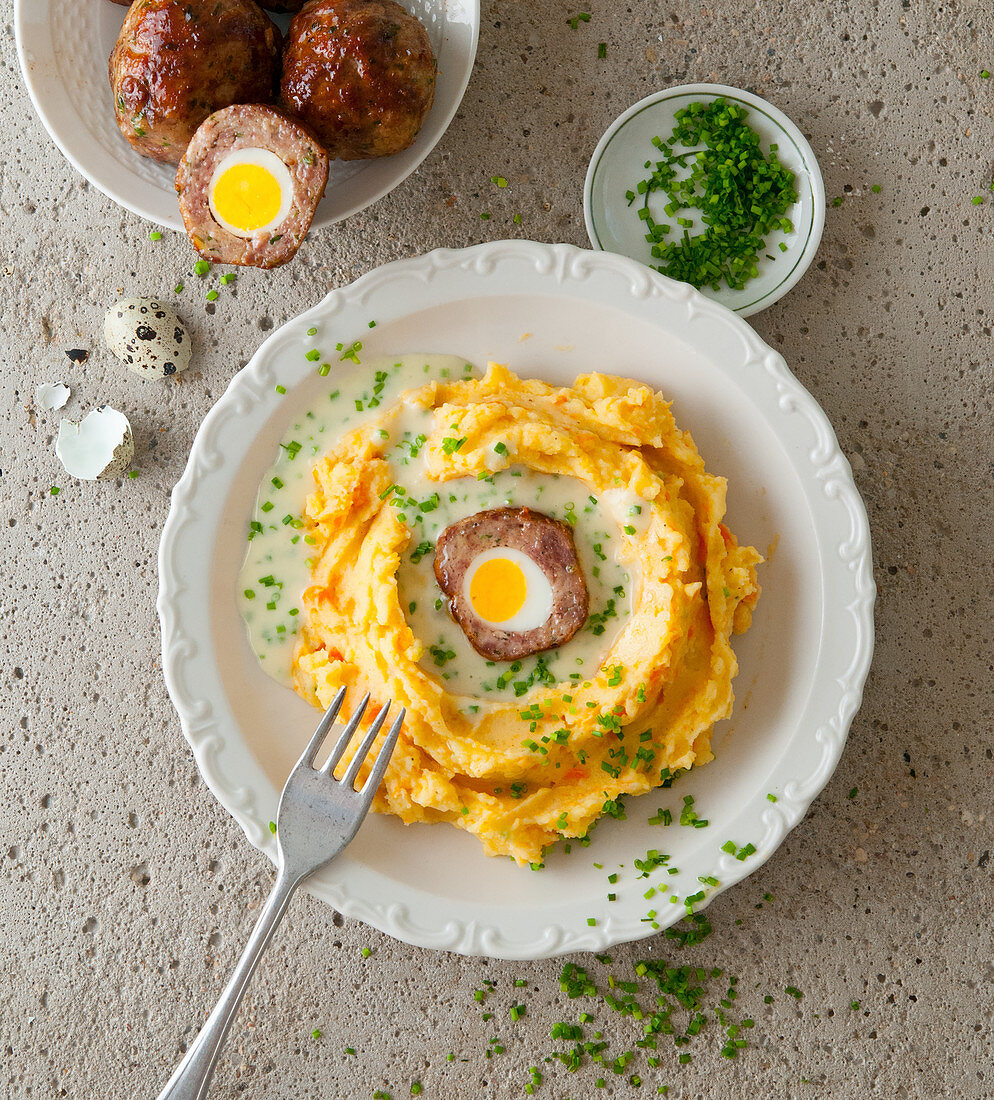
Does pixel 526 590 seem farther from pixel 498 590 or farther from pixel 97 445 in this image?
pixel 97 445

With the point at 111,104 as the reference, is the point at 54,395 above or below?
below

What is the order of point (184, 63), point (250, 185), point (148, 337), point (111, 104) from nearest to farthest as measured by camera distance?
point (184, 63) → point (250, 185) → point (111, 104) → point (148, 337)

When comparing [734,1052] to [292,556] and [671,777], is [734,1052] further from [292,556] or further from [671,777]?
[292,556]

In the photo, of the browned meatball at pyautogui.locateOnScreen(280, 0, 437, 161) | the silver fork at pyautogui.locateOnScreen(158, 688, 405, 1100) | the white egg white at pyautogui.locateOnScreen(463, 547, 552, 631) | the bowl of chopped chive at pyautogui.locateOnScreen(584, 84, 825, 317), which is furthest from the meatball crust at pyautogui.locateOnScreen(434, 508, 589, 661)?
the browned meatball at pyautogui.locateOnScreen(280, 0, 437, 161)

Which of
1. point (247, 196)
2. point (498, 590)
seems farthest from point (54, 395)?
point (498, 590)

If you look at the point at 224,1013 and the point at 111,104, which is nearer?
the point at 224,1013

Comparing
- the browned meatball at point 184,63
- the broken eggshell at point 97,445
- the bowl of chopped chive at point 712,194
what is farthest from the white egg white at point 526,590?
the browned meatball at point 184,63

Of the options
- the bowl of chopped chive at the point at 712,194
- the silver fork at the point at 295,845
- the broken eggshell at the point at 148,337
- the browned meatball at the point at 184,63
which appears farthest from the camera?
the broken eggshell at the point at 148,337

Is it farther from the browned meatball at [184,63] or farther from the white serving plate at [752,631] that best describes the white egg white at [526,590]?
the browned meatball at [184,63]
